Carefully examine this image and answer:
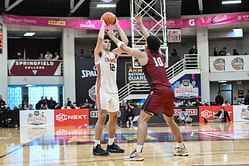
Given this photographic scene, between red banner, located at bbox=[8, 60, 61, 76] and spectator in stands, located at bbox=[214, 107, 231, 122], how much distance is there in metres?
11.3

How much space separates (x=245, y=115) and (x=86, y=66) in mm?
11331

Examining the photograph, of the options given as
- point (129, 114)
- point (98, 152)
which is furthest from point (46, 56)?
point (98, 152)

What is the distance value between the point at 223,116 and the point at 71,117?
26.1 feet

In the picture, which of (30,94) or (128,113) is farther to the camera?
(30,94)

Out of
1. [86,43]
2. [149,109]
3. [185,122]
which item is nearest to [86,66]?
[86,43]

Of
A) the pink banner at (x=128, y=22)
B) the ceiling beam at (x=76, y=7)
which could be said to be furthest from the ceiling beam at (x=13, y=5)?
the ceiling beam at (x=76, y=7)

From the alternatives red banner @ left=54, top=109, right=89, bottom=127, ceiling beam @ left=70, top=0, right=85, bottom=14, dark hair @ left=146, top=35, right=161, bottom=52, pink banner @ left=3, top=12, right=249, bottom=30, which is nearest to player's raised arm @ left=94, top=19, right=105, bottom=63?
dark hair @ left=146, top=35, right=161, bottom=52

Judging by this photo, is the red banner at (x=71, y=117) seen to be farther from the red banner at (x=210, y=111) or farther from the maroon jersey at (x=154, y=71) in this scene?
the maroon jersey at (x=154, y=71)

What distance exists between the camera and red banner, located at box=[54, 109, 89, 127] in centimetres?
2269

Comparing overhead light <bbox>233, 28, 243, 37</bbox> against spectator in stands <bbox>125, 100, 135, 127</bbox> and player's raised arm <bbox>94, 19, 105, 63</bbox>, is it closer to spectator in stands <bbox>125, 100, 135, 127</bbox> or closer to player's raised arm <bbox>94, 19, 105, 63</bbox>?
spectator in stands <bbox>125, 100, 135, 127</bbox>

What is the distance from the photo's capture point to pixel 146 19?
2767 cm

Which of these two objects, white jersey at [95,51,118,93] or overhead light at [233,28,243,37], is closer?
white jersey at [95,51,118,93]

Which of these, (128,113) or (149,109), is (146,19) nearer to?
(128,113)

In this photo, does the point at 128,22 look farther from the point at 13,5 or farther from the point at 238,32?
the point at 238,32
